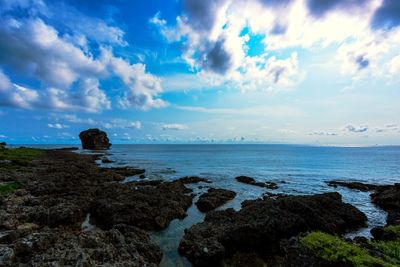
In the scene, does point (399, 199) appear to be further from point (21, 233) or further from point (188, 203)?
point (21, 233)

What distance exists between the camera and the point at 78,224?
18.7 m

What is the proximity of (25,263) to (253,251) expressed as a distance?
39.2ft

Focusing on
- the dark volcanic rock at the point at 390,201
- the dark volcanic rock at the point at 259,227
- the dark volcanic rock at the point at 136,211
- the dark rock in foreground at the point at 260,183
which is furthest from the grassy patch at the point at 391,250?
the dark rock in foreground at the point at 260,183

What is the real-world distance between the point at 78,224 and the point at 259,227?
14.3 m

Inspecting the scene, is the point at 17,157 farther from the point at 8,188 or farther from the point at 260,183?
the point at 260,183

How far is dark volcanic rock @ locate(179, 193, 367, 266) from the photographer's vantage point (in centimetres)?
1430

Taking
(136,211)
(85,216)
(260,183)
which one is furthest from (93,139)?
(136,211)

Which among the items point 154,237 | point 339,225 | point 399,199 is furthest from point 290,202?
point 399,199

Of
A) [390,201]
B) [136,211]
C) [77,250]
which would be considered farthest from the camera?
[390,201]

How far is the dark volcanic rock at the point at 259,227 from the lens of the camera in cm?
1430

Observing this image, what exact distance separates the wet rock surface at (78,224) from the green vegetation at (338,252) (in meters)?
7.67

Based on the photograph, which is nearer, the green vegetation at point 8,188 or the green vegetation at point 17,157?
the green vegetation at point 8,188

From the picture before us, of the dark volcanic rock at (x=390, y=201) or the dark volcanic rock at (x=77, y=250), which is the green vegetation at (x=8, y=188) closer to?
the dark volcanic rock at (x=77, y=250)

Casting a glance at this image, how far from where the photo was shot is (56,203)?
2089cm
